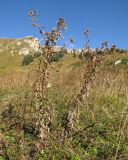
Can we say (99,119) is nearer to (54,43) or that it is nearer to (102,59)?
(102,59)

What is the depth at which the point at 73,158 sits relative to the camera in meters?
6.25

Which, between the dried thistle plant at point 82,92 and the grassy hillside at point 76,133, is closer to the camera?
the grassy hillside at point 76,133

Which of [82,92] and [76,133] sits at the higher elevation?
[82,92]

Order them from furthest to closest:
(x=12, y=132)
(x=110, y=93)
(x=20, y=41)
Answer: (x=20, y=41) < (x=110, y=93) < (x=12, y=132)

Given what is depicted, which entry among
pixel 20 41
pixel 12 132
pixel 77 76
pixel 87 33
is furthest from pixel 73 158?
pixel 20 41

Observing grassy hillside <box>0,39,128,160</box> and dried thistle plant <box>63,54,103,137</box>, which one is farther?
dried thistle plant <box>63,54,103,137</box>

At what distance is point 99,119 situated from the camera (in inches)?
318

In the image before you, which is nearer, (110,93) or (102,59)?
(102,59)

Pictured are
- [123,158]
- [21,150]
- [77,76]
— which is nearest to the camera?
[123,158]

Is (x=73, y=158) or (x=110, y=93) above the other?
(x=110, y=93)

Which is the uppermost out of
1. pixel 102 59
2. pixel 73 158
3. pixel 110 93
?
pixel 102 59

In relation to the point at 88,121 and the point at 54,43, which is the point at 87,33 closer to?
the point at 54,43

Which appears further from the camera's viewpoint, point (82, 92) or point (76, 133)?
point (76, 133)

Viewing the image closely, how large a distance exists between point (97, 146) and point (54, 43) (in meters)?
2.16
